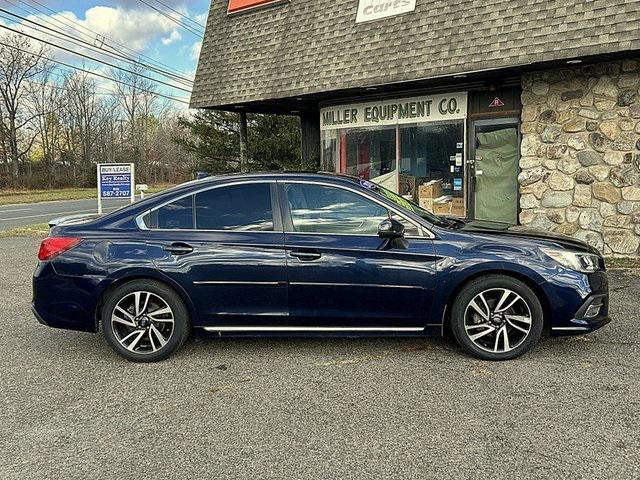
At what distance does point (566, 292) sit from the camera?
4.30 m

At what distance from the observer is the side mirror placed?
14.3 ft

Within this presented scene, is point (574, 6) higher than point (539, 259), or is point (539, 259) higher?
point (574, 6)

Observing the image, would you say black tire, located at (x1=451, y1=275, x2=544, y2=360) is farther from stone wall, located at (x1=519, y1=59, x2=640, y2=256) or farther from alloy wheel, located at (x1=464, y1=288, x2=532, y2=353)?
stone wall, located at (x1=519, y1=59, x2=640, y2=256)

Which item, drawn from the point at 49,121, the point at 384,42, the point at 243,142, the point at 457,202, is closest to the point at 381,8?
the point at 384,42

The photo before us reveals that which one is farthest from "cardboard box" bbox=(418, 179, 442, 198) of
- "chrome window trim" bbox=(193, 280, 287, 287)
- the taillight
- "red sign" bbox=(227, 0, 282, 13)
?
the taillight

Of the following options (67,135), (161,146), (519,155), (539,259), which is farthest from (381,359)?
(161,146)

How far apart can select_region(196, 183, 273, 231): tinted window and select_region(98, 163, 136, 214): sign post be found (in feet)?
30.7

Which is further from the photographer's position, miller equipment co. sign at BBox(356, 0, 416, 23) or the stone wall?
miller equipment co. sign at BBox(356, 0, 416, 23)

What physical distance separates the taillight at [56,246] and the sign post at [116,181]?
9.06 metres

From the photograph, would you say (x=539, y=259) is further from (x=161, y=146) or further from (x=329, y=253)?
(x=161, y=146)

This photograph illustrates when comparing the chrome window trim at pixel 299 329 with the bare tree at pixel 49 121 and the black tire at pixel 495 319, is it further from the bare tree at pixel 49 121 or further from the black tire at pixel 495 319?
the bare tree at pixel 49 121

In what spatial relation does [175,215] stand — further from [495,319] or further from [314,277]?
[495,319]

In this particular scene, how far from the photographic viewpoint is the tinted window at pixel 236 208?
4.61 m

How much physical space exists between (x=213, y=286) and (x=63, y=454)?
172cm
